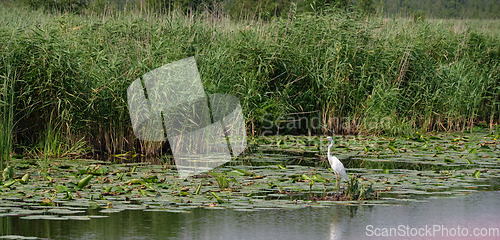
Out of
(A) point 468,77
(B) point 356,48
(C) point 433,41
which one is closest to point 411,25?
(C) point 433,41

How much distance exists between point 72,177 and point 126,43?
391 cm

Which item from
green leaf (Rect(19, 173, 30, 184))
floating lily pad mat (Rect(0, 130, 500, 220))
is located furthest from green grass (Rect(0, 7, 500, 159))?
green leaf (Rect(19, 173, 30, 184))

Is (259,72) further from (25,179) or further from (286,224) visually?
(286,224)

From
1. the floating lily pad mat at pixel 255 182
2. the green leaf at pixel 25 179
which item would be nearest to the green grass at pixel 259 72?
the floating lily pad mat at pixel 255 182

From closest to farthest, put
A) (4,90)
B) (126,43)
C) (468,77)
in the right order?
(4,90), (126,43), (468,77)

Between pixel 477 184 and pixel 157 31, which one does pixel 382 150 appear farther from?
pixel 157 31

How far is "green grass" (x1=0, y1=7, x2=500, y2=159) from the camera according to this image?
8.65 meters

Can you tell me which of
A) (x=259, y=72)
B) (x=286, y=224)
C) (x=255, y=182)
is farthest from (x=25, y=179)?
(x=259, y=72)

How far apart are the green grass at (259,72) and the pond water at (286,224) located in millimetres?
3682

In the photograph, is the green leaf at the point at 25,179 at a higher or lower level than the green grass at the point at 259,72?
lower

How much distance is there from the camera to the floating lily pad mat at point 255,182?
5.64 m

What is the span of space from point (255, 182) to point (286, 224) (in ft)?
5.42

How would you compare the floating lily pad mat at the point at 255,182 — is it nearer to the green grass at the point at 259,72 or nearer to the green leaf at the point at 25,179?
the green leaf at the point at 25,179

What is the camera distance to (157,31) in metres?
10.9
